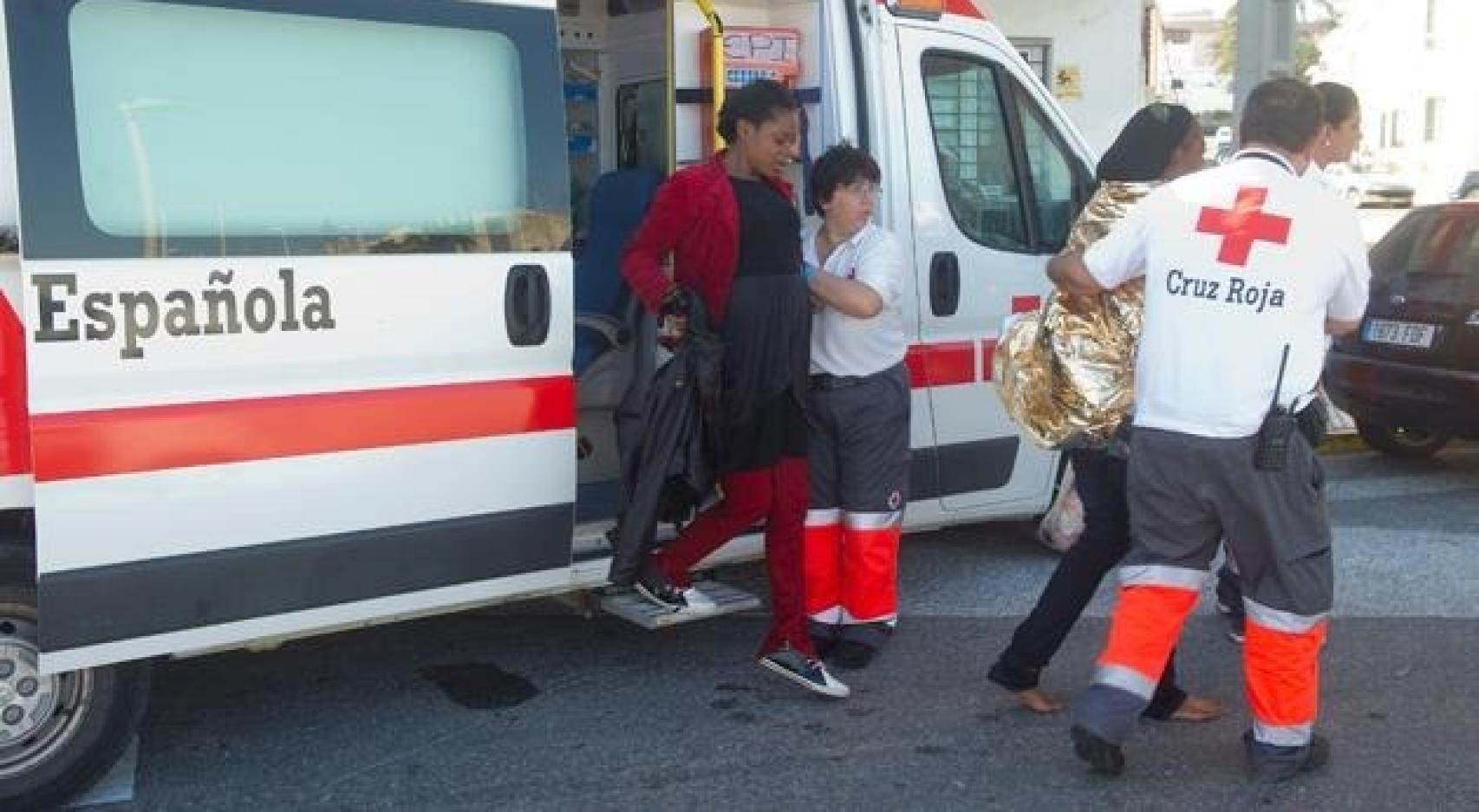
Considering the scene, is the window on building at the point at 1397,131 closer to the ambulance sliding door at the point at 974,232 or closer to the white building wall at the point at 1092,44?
the white building wall at the point at 1092,44

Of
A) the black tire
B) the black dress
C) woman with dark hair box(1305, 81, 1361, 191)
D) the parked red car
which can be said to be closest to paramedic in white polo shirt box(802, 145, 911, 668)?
the black dress

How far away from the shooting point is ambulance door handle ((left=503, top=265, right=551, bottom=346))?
166 inches

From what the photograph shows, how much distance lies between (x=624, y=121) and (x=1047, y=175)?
63.7 inches

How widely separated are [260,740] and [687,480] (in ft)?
4.70

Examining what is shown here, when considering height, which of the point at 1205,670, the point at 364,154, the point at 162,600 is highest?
the point at 364,154

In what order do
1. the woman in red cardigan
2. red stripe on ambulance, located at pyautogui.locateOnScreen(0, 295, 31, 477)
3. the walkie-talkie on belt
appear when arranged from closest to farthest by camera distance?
red stripe on ambulance, located at pyautogui.locateOnScreen(0, 295, 31, 477) < the walkie-talkie on belt < the woman in red cardigan

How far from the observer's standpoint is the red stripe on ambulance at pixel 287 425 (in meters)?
3.57

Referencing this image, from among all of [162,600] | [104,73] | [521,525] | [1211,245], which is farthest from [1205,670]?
[104,73]

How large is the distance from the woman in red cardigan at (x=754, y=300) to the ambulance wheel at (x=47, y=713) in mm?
1466

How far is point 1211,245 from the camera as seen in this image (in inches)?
150

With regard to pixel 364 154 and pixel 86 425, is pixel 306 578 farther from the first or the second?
pixel 364 154

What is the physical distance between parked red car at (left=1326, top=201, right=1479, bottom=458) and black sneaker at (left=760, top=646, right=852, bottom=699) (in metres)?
4.37

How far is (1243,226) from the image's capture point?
379 cm

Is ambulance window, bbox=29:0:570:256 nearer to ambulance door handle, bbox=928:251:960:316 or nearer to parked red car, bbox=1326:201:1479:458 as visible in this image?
ambulance door handle, bbox=928:251:960:316
